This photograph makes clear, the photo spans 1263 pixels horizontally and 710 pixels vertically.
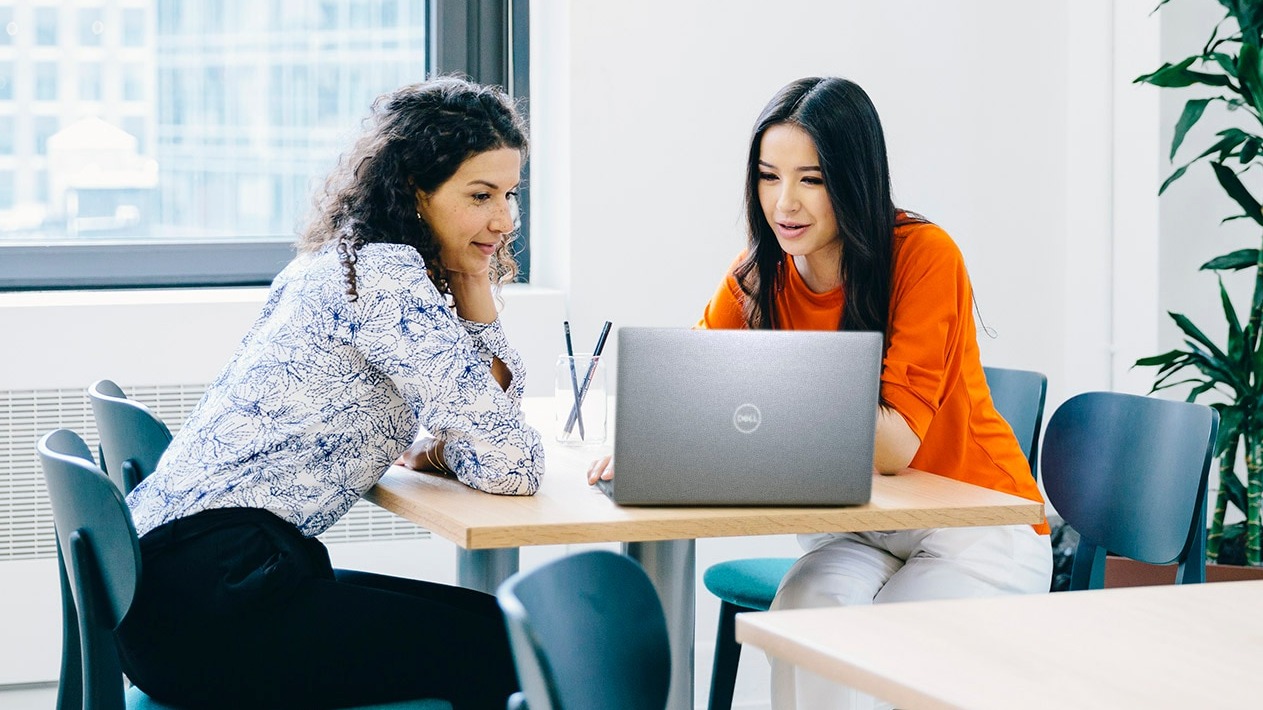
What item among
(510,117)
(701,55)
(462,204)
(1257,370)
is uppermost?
(701,55)

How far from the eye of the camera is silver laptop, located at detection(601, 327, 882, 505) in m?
1.65

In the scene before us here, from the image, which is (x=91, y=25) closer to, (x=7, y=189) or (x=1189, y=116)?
(x=7, y=189)

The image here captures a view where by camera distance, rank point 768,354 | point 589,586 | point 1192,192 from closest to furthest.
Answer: point 589,586 → point 768,354 → point 1192,192

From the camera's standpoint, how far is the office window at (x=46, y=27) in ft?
10.6

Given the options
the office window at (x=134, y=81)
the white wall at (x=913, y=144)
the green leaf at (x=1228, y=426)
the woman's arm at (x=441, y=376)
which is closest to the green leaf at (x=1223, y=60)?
the white wall at (x=913, y=144)

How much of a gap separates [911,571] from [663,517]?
0.58 metres

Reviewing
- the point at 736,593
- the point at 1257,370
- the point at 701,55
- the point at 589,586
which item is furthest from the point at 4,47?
the point at 1257,370

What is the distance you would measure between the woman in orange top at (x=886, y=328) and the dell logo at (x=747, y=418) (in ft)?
1.23

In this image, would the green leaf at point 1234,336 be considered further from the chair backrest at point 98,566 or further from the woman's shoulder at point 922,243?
the chair backrest at point 98,566

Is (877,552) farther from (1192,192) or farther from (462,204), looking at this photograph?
(1192,192)

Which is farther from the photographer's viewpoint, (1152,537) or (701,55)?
(701,55)

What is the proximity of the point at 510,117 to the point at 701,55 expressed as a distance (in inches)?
51.3

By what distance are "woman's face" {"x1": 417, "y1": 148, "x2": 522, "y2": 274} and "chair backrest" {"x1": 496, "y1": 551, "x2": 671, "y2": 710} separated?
843 mm

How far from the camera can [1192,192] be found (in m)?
3.45
